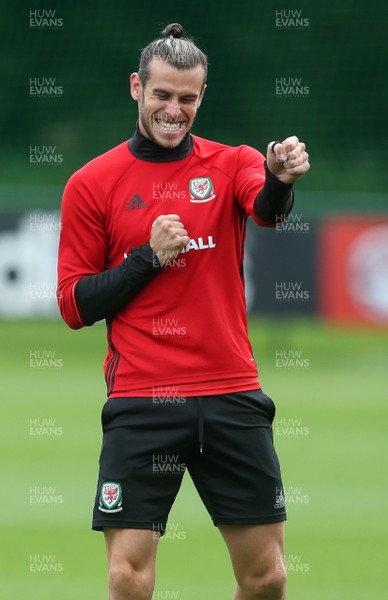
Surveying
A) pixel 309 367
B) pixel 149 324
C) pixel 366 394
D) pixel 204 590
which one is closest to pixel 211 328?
pixel 149 324

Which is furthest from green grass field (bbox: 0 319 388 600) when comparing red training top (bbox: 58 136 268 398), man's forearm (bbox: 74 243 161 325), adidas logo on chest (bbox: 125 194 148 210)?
adidas logo on chest (bbox: 125 194 148 210)

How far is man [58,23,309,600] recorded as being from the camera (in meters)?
4.25

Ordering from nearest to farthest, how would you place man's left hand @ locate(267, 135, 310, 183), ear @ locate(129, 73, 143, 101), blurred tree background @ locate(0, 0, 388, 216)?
1. man's left hand @ locate(267, 135, 310, 183)
2. ear @ locate(129, 73, 143, 101)
3. blurred tree background @ locate(0, 0, 388, 216)

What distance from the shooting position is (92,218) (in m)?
4.36

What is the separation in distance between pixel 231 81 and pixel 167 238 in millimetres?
14729

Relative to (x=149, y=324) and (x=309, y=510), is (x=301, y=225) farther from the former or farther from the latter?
(x=149, y=324)

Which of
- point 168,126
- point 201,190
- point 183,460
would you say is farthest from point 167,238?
point 183,460

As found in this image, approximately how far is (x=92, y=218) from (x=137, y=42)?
49.5ft

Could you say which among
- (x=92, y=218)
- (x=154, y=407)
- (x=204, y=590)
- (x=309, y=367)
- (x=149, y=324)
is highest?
(x=92, y=218)

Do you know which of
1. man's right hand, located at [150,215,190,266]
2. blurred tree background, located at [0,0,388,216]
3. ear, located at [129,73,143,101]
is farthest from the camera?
blurred tree background, located at [0,0,388,216]

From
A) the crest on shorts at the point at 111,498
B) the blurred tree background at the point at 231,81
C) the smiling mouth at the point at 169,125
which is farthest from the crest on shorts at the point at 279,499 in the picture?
the blurred tree background at the point at 231,81

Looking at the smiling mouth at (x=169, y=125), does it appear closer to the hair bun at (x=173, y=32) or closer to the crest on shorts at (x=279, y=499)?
the hair bun at (x=173, y=32)

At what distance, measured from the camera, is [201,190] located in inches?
172

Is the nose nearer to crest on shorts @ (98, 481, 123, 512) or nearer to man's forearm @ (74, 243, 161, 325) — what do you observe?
man's forearm @ (74, 243, 161, 325)
